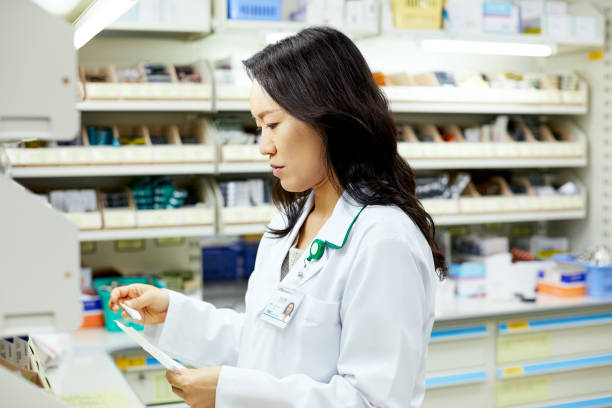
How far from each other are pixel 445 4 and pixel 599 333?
2088mm

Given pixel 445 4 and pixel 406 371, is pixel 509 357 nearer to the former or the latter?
pixel 445 4

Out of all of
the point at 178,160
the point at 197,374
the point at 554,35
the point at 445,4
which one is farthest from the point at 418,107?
the point at 197,374

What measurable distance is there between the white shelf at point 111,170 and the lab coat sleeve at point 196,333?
5.63ft

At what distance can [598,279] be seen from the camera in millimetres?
4031

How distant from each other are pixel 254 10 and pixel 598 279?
8.06 feet

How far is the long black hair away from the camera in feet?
5.14

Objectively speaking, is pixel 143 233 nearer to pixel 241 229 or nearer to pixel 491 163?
pixel 241 229

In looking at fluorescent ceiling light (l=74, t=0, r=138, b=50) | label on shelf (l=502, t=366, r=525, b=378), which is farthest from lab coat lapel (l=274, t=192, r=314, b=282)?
label on shelf (l=502, t=366, r=525, b=378)

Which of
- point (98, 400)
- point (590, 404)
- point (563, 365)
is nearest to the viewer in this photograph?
point (98, 400)

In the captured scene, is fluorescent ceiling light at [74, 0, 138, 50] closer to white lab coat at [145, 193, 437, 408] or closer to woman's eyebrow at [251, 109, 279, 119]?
woman's eyebrow at [251, 109, 279, 119]

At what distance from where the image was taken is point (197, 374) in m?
1.45

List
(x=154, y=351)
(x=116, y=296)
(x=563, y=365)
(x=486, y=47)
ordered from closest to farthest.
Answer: (x=154, y=351) → (x=116, y=296) → (x=563, y=365) → (x=486, y=47)

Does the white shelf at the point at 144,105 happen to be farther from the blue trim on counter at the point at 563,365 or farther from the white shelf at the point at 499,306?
the blue trim on counter at the point at 563,365

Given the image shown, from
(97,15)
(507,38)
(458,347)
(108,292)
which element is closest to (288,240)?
(97,15)
